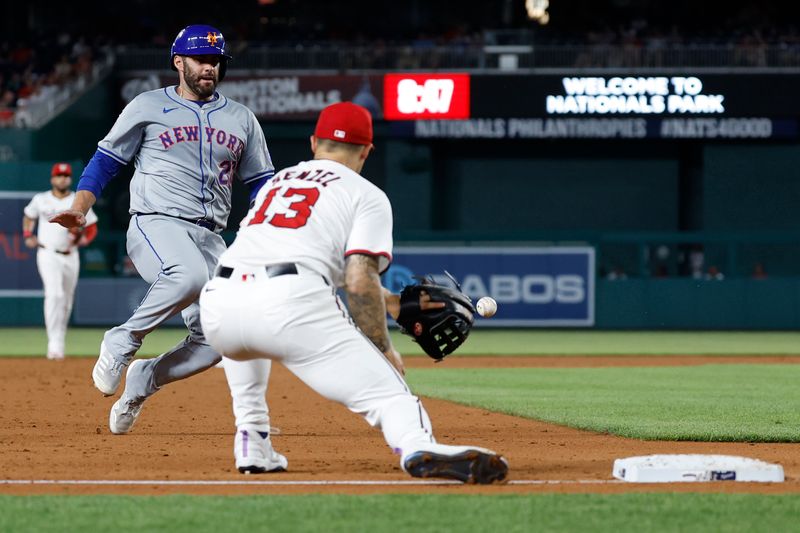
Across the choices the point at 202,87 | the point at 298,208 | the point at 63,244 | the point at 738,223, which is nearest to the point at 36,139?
the point at 63,244

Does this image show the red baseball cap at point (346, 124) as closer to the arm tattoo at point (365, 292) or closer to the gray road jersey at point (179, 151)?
the arm tattoo at point (365, 292)

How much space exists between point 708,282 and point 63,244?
11417 millimetres

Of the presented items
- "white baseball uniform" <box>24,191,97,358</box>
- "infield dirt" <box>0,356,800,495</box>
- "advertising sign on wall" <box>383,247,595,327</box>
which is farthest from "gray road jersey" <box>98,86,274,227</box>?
"advertising sign on wall" <box>383,247,595,327</box>

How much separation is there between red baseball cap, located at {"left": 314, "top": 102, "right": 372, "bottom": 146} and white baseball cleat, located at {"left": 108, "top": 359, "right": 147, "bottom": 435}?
2.23 m

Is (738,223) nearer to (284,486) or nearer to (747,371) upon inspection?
(747,371)

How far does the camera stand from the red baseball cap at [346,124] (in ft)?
16.5

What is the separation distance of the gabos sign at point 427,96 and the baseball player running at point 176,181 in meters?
16.2

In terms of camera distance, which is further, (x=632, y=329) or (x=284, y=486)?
(x=632, y=329)

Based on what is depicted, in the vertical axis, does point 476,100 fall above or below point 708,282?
above

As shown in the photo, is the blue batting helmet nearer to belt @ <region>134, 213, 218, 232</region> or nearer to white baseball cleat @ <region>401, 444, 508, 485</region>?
belt @ <region>134, 213, 218, 232</region>

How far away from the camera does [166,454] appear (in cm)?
620

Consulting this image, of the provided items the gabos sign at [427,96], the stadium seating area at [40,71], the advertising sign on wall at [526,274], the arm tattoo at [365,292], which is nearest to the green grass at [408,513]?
the arm tattoo at [365,292]

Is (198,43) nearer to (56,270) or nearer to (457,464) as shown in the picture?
(457,464)

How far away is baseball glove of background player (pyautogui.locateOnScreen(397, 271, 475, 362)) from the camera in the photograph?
5270mm
